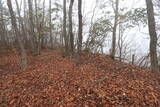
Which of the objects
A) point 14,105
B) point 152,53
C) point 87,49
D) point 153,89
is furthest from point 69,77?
point 87,49

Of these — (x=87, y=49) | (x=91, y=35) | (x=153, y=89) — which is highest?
(x=91, y=35)

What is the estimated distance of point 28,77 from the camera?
8094 millimetres

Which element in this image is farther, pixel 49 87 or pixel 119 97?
pixel 49 87

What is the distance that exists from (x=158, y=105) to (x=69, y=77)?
11.8 ft

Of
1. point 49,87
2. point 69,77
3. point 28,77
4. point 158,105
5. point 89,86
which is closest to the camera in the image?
point 158,105

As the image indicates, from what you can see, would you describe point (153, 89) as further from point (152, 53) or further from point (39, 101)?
point (39, 101)

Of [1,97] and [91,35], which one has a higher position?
[91,35]

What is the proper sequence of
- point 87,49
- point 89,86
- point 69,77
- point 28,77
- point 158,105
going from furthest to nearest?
point 87,49 → point 28,77 → point 69,77 → point 89,86 → point 158,105

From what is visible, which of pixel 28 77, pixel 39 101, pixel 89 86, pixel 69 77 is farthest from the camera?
pixel 28 77

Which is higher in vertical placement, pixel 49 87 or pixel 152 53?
pixel 152 53

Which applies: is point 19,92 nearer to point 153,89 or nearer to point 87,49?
point 153,89

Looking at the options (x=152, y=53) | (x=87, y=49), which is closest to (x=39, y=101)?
(x=152, y=53)

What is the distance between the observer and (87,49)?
15758mm

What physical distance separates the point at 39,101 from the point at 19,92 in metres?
1.33
